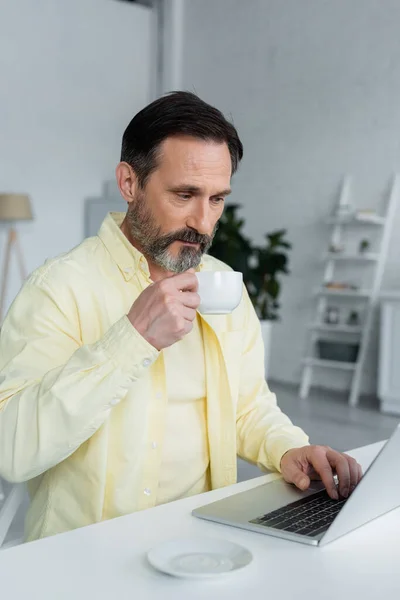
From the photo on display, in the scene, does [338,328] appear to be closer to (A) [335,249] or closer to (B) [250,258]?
(A) [335,249]

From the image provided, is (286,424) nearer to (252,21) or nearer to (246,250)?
(246,250)

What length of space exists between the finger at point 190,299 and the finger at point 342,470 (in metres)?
0.34

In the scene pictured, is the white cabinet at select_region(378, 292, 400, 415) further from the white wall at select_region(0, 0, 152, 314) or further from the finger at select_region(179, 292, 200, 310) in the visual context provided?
the finger at select_region(179, 292, 200, 310)

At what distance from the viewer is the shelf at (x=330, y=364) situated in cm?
615

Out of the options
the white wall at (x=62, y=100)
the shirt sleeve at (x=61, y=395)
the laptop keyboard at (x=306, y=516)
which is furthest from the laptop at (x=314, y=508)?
the white wall at (x=62, y=100)

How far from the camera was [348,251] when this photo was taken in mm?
6438

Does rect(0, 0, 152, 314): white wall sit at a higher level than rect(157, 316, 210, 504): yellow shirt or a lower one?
higher

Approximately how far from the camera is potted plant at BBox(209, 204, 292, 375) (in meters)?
5.62

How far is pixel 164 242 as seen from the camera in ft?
4.91

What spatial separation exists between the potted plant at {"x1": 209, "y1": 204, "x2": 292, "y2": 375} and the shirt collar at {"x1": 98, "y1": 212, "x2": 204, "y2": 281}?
4.00 metres

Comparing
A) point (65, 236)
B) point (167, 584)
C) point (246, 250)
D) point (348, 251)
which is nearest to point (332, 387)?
point (348, 251)

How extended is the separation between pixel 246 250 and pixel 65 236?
2.02 meters

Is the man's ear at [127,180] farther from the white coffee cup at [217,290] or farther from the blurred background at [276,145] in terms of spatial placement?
the blurred background at [276,145]

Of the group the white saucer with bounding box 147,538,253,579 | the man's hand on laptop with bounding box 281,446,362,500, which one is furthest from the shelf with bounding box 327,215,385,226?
the white saucer with bounding box 147,538,253,579
